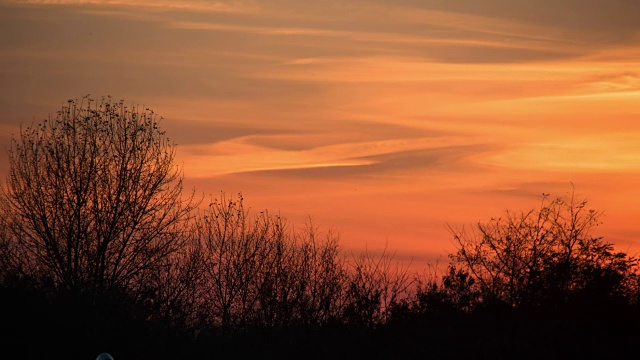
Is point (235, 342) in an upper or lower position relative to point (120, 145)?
lower

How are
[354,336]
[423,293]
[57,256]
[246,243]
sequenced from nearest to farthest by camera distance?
[354,336] → [423,293] → [57,256] → [246,243]

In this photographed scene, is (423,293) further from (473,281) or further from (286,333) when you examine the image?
(286,333)

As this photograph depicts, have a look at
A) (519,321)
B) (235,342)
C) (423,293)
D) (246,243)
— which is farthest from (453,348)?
(246,243)

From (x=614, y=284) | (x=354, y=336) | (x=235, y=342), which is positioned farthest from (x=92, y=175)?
(x=614, y=284)

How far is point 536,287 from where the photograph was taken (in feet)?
98.4

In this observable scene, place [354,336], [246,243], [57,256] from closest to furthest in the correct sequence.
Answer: [354,336]
[57,256]
[246,243]

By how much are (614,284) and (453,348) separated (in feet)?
18.9

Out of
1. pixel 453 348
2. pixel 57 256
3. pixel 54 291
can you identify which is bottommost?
pixel 453 348

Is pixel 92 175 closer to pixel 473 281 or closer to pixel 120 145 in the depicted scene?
pixel 120 145

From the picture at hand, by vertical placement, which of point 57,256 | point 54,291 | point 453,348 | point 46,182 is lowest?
point 453,348

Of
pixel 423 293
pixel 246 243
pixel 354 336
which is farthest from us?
pixel 246 243

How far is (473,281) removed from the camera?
3095 centimetres

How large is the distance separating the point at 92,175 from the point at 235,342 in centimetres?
1082

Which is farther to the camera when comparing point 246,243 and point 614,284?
point 246,243
